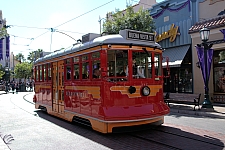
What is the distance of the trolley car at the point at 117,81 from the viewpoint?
697 centimetres

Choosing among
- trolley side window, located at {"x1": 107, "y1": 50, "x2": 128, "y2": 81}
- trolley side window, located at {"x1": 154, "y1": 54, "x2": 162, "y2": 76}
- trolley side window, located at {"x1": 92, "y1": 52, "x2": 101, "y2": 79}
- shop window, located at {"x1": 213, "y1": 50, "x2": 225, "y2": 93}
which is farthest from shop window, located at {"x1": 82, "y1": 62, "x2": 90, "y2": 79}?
shop window, located at {"x1": 213, "y1": 50, "x2": 225, "y2": 93}

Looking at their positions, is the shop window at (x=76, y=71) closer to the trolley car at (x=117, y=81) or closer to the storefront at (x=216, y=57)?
the trolley car at (x=117, y=81)

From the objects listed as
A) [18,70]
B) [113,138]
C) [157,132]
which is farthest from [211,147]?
[18,70]

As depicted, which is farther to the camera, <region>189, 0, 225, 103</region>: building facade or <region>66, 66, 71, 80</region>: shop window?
<region>189, 0, 225, 103</region>: building facade

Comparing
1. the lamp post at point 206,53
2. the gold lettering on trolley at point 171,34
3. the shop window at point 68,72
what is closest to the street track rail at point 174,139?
the shop window at point 68,72

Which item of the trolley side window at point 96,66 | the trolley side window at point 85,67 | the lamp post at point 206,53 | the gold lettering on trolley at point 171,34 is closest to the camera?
the trolley side window at point 96,66

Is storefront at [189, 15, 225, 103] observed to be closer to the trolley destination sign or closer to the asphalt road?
the asphalt road

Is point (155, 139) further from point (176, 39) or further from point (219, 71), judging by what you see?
point (176, 39)

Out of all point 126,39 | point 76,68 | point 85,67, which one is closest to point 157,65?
point 126,39

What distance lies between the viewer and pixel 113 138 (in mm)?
6836

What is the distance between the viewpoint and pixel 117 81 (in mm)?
7047

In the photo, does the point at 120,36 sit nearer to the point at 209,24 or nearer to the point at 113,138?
the point at 113,138

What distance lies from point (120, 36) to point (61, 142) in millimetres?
3423

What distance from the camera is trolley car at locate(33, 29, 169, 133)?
697 cm
